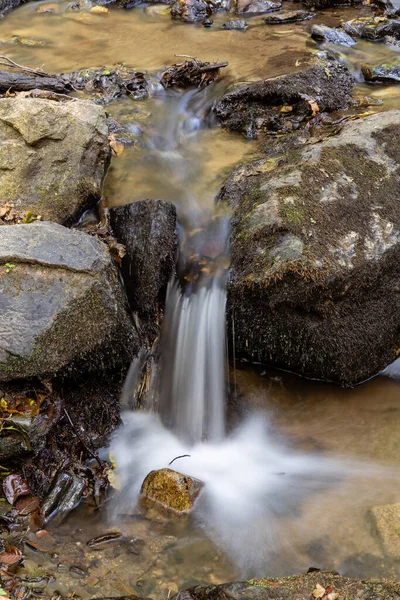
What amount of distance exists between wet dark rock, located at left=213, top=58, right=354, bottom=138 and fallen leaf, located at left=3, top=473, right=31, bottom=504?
5.09 meters

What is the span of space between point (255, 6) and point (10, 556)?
11.2m

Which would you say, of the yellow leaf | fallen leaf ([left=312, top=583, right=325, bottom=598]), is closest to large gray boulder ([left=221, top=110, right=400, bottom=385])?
fallen leaf ([left=312, top=583, right=325, bottom=598])

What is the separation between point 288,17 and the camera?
10875 millimetres

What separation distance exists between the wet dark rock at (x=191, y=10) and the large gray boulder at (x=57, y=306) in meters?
8.12

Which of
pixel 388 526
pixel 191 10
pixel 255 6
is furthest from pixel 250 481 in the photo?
pixel 255 6

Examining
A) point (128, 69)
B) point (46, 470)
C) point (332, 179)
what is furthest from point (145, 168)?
point (46, 470)

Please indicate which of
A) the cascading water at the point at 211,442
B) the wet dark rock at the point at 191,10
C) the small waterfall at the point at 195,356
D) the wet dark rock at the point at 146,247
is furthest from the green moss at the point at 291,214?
the wet dark rock at the point at 191,10

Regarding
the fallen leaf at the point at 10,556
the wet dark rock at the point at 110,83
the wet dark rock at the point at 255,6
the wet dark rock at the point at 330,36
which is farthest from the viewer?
the wet dark rock at the point at 255,6

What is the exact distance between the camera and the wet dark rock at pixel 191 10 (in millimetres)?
11172

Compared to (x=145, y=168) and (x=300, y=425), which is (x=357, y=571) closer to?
(x=300, y=425)

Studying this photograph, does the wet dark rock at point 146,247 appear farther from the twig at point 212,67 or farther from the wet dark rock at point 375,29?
the wet dark rock at point 375,29

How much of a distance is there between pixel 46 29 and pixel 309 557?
10484 millimetres

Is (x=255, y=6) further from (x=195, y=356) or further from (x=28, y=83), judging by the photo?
(x=195, y=356)

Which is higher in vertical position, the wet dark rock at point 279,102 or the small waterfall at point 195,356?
the wet dark rock at point 279,102
